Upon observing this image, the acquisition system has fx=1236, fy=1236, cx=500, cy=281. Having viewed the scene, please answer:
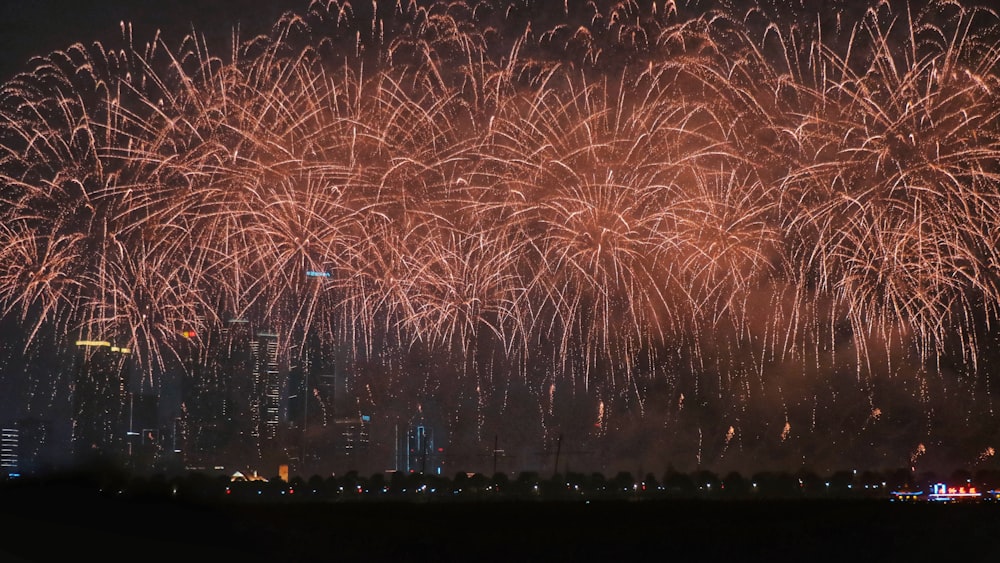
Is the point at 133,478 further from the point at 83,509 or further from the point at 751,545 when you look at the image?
the point at 751,545

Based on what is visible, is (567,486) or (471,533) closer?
(471,533)

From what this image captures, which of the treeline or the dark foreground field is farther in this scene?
the treeline

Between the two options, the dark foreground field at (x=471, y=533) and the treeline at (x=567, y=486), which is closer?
the dark foreground field at (x=471, y=533)
